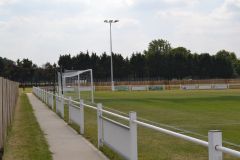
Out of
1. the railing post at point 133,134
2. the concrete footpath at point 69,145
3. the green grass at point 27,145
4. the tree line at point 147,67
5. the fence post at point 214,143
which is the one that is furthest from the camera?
the tree line at point 147,67

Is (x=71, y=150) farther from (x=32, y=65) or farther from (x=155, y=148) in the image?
(x=32, y=65)

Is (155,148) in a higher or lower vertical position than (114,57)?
lower

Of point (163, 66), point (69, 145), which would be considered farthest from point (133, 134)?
point (163, 66)

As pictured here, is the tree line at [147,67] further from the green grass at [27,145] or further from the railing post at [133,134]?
the railing post at [133,134]

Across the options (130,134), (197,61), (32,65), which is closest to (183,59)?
(197,61)

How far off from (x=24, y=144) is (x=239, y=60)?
521ft

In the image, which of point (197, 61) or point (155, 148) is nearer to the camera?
point (155, 148)

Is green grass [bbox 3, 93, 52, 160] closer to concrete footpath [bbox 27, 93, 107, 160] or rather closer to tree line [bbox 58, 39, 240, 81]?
concrete footpath [bbox 27, 93, 107, 160]

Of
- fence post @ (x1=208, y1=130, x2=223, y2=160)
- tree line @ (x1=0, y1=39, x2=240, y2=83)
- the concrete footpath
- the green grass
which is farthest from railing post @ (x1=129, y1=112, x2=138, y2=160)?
tree line @ (x1=0, y1=39, x2=240, y2=83)

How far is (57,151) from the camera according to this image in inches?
484

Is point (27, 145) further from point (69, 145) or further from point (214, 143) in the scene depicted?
point (214, 143)

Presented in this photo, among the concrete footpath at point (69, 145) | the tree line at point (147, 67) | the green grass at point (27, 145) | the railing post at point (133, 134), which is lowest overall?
the green grass at point (27, 145)

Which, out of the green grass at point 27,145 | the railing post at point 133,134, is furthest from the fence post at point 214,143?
the green grass at point 27,145

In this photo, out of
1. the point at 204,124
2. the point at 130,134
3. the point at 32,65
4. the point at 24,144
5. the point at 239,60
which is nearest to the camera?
the point at 130,134
